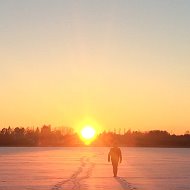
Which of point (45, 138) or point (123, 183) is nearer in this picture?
point (123, 183)

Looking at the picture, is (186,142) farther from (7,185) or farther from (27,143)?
(7,185)

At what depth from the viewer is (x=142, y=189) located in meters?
17.3

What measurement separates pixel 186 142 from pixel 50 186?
158 meters

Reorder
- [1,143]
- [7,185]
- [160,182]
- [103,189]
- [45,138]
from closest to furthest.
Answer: [103,189], [7,185], [160,182], [1,143], [45,138]

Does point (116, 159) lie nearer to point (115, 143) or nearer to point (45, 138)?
point (115, 143)

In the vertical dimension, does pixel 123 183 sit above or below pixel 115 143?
below

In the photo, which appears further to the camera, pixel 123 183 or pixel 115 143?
pixel 115 143

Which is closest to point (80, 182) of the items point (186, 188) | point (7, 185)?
Result: point (7, 185)

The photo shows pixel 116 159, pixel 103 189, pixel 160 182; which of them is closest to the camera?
pixel 103 189

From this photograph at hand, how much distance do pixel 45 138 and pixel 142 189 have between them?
18192 centimetres

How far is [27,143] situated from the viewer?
166 meters

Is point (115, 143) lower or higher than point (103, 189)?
higher

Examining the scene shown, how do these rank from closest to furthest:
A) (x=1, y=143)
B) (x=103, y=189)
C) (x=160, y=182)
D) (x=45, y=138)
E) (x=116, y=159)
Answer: (x=103, y=189), (x=160, y=182), (x=116, y=159), (x=1, y=143), (x=45, y=138)

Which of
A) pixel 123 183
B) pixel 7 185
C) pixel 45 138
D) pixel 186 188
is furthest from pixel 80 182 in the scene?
pixel 45 138
